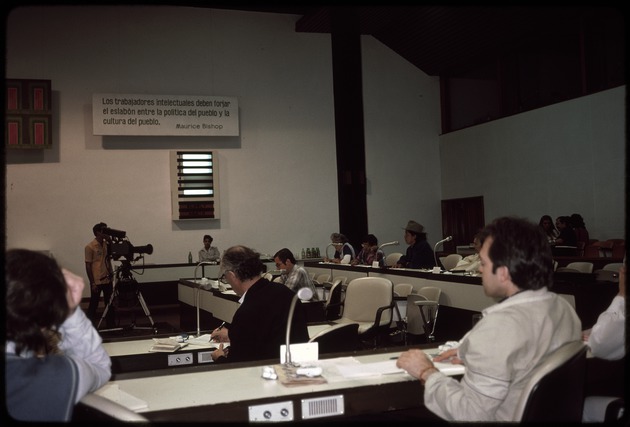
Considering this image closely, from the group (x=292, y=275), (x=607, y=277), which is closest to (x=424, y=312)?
(x=292, y=275)

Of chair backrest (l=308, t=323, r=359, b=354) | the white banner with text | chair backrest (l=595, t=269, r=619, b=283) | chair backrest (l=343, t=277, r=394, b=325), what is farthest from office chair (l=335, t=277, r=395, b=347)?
the white banner with text

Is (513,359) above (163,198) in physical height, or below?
below

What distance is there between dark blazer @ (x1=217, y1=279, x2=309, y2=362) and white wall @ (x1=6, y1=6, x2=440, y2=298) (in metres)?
8.51

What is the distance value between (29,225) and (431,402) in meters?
10.4

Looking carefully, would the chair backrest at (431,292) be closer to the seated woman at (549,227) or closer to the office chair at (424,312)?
the office chair at (424,312)

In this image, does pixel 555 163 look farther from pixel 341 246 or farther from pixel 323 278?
pixel 323 278

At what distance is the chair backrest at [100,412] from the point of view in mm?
1433

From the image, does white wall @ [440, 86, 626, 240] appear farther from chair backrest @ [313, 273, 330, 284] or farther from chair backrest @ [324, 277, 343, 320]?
chair backrest @ [324, 277, 343, 320]

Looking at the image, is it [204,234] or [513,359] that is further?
[204,234]

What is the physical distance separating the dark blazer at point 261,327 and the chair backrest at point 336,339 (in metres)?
0.13

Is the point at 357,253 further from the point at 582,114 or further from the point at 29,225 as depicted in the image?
the point at 29,225

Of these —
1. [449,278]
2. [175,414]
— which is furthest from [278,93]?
[175,414]

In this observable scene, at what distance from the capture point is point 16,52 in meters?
10.8

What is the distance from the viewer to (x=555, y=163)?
1034 centimetres
